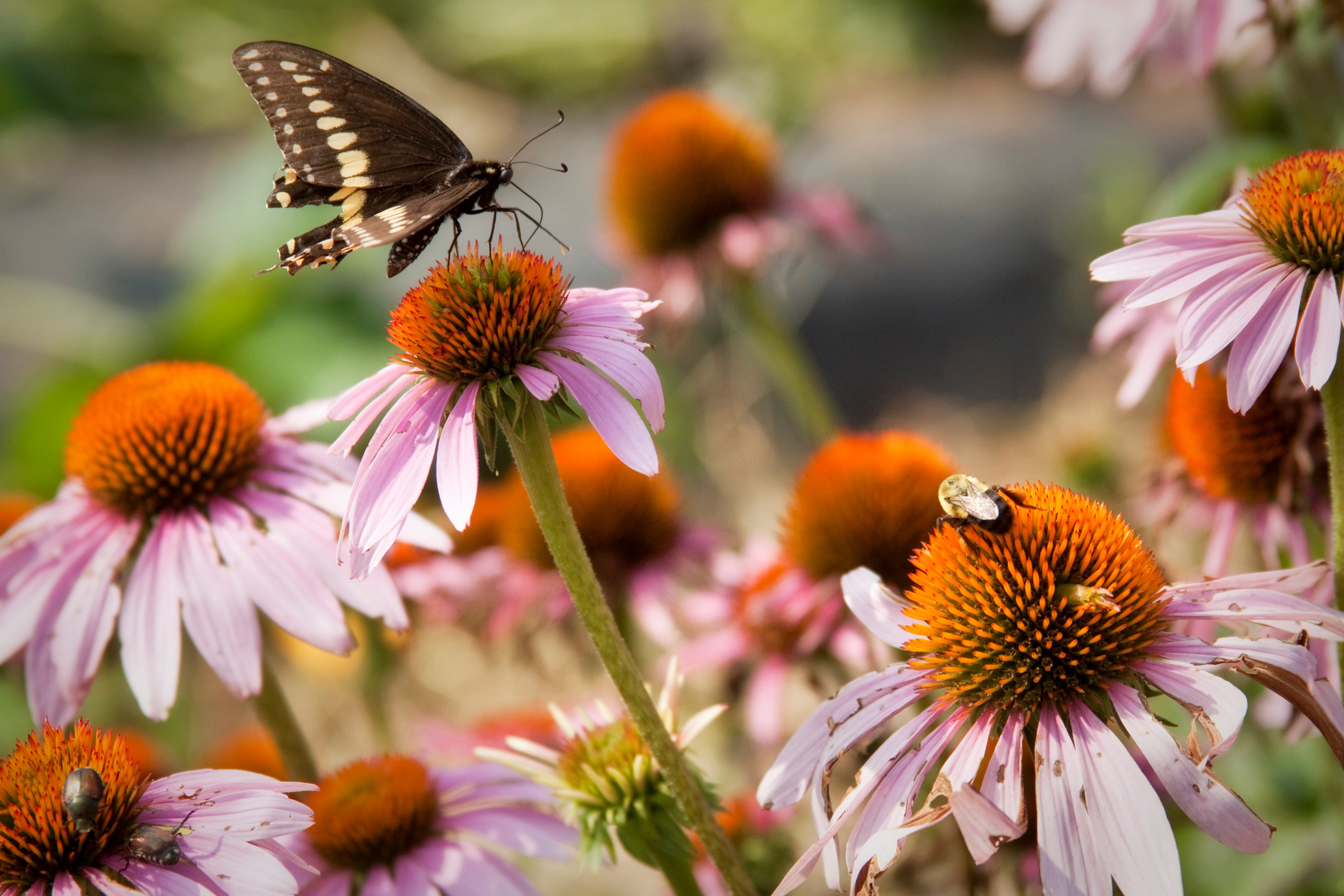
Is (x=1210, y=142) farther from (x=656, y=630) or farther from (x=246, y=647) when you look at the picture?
(x=246, y=647)

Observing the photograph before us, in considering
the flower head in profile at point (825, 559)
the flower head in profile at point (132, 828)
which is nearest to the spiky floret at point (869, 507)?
the flower head in profile at point (825, 559)

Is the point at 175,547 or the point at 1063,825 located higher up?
the point at 175,547

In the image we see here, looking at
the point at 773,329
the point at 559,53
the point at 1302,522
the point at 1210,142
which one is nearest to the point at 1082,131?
the point at 1210,142

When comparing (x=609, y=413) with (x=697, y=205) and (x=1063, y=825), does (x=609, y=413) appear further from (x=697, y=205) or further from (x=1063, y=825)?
(x=697, y=205)

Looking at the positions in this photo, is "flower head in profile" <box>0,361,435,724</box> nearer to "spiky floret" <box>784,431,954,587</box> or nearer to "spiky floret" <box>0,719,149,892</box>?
"spiky floret" <box>0,719,149,892</box>

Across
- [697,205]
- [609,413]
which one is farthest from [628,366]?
[697,205]

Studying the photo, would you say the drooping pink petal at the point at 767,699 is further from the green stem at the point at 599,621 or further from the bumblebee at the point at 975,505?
the bumblebee at the point at 975,505
